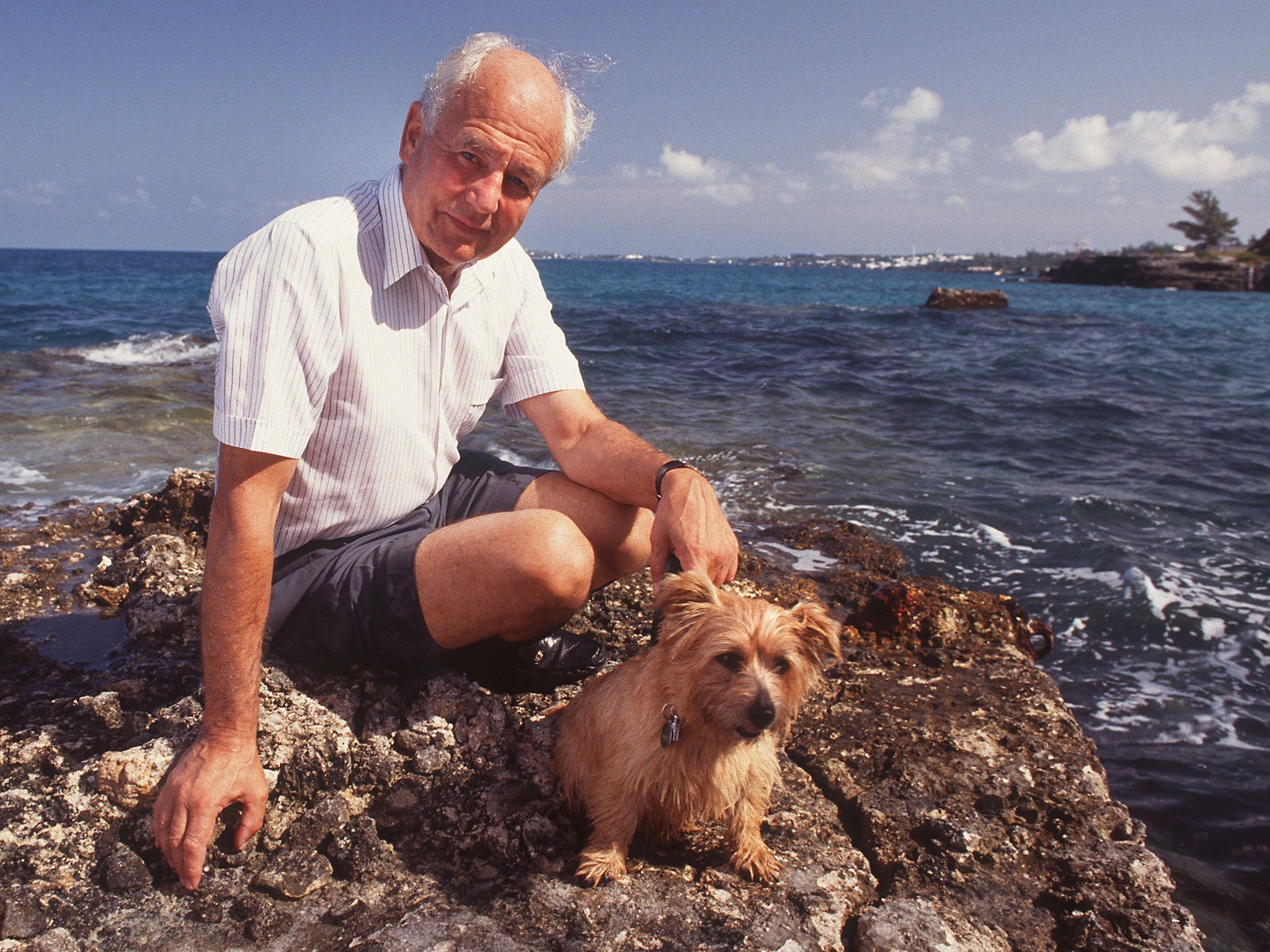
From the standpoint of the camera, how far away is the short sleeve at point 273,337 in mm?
2141

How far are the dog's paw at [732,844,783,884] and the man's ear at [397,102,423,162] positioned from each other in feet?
8.05

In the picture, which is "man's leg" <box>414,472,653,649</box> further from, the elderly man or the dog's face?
the dog's face

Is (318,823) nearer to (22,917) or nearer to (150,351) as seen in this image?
(22,917)

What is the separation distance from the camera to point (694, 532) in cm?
257

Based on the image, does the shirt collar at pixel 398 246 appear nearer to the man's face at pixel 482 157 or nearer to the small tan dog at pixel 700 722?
the man's face at pixel 482 157

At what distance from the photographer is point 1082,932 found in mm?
2271

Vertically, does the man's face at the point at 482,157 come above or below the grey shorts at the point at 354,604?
above

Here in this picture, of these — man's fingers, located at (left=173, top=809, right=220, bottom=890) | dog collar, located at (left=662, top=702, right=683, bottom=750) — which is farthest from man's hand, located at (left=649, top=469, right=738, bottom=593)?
man's fingers, located at (left=173, top=809, right=220, bottom=890)

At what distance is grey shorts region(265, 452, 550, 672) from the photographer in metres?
2.58

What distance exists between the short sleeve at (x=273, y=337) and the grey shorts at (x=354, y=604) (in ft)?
1.71

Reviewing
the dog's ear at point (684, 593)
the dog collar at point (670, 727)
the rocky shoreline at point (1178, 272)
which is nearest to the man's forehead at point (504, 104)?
the dog's ear at point (684, 593)

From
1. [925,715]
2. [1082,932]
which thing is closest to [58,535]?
[925,715]

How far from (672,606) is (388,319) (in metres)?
1.29

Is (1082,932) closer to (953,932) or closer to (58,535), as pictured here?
(953,932)
